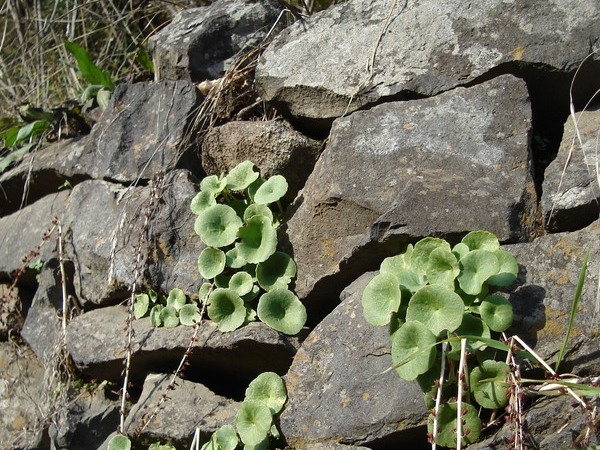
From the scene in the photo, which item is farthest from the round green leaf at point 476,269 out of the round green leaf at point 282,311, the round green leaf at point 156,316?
the round green leaf at point 156,316

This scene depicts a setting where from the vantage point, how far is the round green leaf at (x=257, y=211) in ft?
9.28

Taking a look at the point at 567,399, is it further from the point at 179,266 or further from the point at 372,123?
the point at 179,266

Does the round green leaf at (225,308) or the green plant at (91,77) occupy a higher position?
the green plant at (91,77)

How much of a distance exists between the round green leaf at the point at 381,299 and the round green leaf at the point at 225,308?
53 cm

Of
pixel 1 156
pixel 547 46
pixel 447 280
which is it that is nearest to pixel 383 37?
pixel 547 46

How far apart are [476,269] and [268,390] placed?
0.72 meters

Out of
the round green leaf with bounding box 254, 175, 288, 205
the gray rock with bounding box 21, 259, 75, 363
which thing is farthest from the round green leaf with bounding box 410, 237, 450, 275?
the gray rock with bounding box 21, 259, 75, 363

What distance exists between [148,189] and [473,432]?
1.59 metres

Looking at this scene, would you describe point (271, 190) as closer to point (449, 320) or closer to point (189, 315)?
point (189, 315)

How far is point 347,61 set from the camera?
116 inches

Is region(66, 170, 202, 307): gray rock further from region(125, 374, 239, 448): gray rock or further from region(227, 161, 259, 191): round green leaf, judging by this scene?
region(125, 374, 239, 448): gray rock

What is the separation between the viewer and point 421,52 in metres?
2.86

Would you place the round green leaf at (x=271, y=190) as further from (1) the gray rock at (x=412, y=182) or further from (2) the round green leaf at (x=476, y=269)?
(2) the round green leaf at (x=476, y=269)

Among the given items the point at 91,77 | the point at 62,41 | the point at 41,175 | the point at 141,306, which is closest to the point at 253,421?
the point at 141,306
